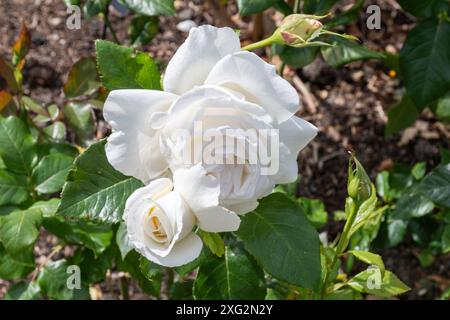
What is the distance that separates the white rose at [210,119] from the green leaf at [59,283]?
2.45 ft

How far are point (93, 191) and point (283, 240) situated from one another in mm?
330

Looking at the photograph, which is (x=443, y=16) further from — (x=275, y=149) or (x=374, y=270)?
(x=275, y=149)

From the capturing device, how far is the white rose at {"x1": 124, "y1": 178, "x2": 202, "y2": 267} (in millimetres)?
964

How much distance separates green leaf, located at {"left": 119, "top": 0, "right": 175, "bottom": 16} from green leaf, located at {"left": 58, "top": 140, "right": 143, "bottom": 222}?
1.38ft

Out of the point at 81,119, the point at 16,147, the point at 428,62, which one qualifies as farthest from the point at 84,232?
the point at 428,62

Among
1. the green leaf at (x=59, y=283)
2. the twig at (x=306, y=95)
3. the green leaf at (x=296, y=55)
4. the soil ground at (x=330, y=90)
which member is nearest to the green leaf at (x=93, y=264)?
the green leaf at (x=59, y=283)

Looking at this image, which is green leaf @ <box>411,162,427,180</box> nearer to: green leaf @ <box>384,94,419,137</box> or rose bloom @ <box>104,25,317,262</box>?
green leaf @ <box>384,94,419,137</box>

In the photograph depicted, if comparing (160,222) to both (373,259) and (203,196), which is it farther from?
(373,259)

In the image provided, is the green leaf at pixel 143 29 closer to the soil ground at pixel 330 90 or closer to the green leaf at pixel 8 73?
the green leaf at pixel 8 73

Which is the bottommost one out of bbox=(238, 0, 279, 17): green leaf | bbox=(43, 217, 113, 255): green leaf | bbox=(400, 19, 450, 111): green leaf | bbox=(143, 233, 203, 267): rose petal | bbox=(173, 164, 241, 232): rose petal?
bbox=(43, 217, 113, 255): green leaf

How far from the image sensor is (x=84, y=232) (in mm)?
1589

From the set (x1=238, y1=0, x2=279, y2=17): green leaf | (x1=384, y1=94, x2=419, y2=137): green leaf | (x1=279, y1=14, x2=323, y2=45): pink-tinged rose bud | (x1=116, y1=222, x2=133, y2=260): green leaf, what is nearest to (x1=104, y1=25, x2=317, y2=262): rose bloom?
(x1=279, y1=14, x2=323, y2=45): pink-tinged rose bud

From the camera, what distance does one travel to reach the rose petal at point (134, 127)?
1001 mm
